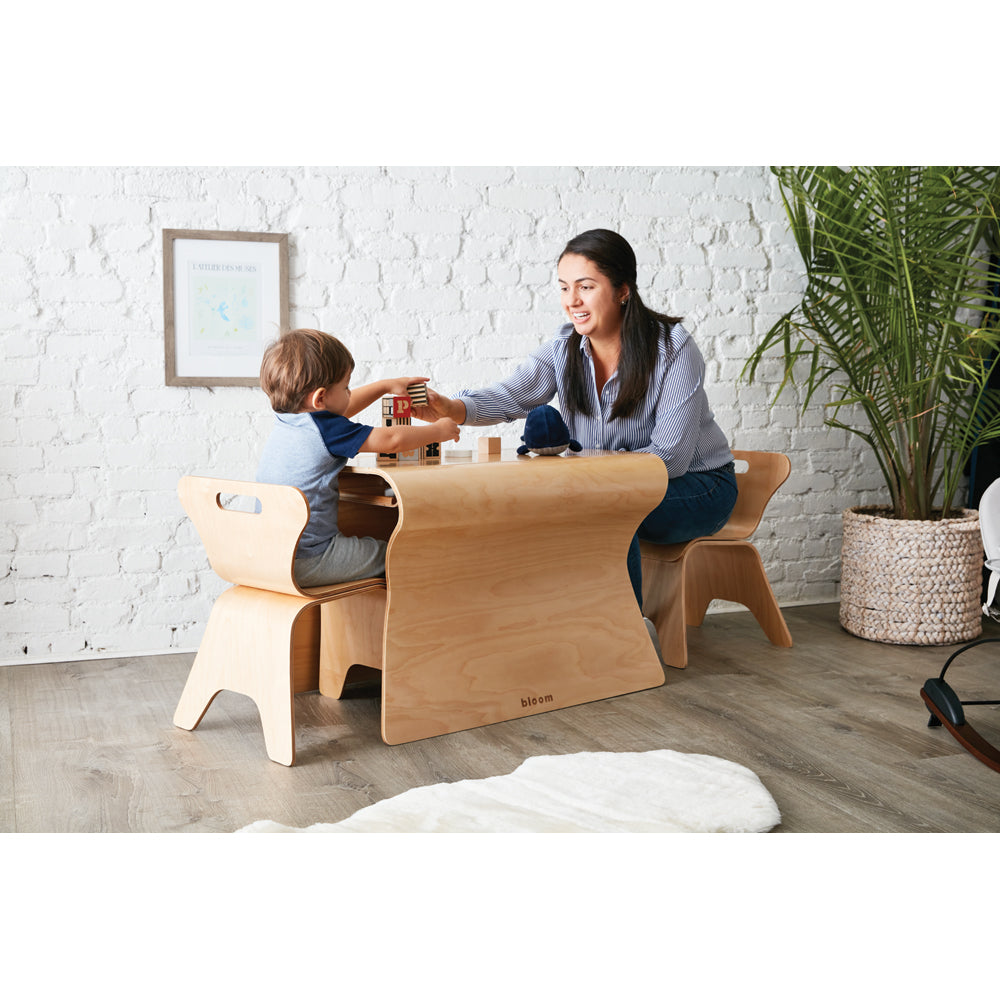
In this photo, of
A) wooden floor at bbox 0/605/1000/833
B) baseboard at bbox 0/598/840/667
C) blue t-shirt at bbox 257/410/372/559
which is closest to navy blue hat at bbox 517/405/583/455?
blue t-shirt at bbox 257/410/372/559

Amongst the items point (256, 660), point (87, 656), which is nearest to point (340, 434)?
point (256, 660)

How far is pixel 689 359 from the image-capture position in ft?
8.93

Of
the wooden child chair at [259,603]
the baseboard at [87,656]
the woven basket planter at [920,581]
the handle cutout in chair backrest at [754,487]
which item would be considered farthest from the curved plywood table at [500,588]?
the woven basket planter at [920,581]

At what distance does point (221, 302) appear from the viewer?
3012 millimetres

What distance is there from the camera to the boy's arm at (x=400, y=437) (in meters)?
2.25

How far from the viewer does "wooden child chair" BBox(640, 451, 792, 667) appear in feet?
9.25

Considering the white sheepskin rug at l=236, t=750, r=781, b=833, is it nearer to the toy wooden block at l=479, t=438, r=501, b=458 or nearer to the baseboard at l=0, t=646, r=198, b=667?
the toy wooden block at l=479, t=438, r=501, b=458

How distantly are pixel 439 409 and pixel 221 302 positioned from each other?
813mm

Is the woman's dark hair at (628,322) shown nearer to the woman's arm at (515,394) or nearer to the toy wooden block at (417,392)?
the woman's arm at (515,394)

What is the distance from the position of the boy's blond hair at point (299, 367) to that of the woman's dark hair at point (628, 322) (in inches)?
32.8

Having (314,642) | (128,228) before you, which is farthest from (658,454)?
(128,228)

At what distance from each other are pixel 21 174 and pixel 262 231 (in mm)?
679

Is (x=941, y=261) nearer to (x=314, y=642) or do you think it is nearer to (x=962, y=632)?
(x=962, y=632)

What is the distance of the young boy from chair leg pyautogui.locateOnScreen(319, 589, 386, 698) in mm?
135
